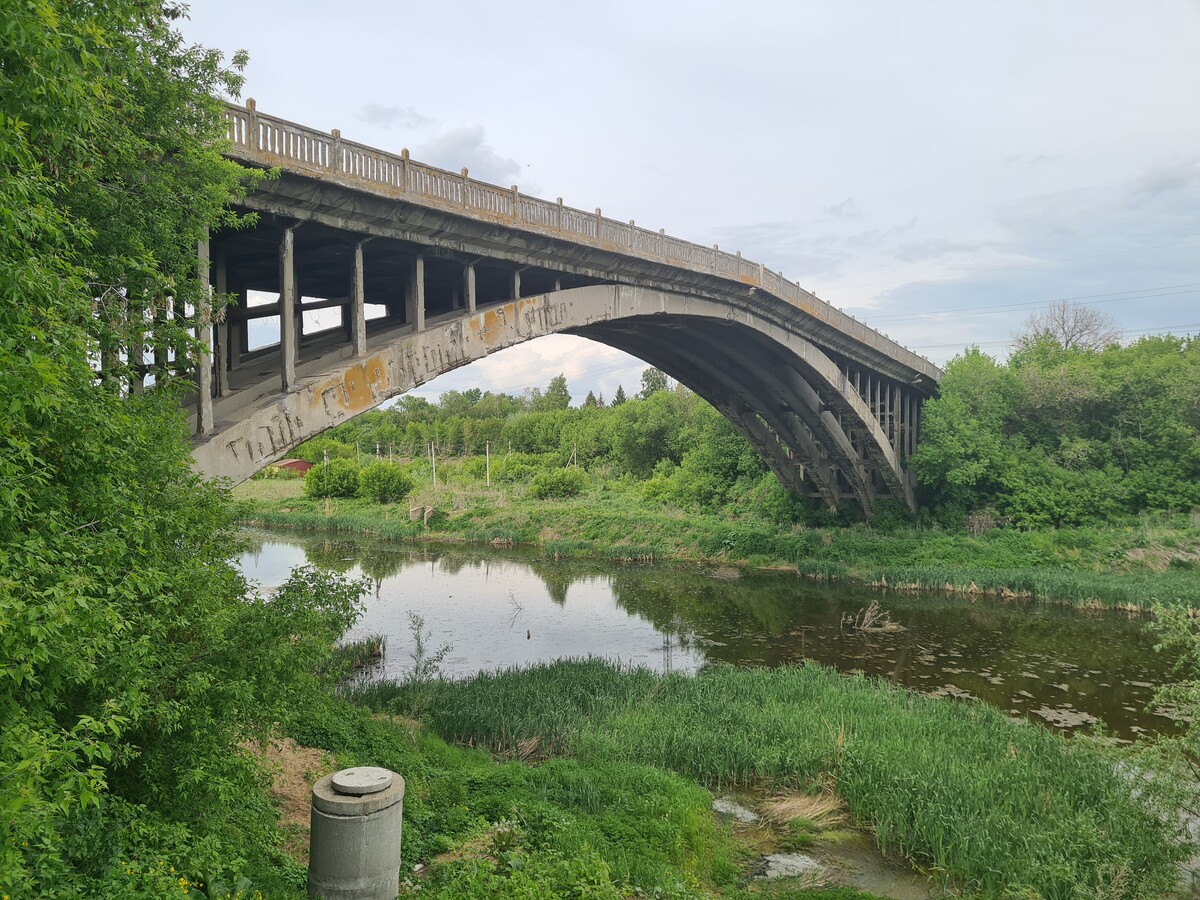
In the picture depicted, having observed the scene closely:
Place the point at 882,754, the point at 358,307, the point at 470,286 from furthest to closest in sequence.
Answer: the point at 470,286, the point at 358,307, the point at 882,754

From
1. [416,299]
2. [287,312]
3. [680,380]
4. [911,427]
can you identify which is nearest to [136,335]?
[287,312]

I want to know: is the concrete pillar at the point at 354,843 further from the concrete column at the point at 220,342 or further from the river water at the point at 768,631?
the river water at the point at 768,631

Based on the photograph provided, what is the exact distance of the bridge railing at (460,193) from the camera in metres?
11.0

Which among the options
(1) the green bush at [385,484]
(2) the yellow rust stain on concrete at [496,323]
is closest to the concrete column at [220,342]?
(2) the yellow rust stain on concrete at [496,323]

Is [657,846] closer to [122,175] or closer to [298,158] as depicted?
[122,175]

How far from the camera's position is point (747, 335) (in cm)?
2448

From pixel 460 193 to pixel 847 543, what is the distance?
21.5 m

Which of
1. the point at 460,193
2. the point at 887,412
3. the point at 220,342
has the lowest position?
the point at 220,342

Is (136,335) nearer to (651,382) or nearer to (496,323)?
(496,323)

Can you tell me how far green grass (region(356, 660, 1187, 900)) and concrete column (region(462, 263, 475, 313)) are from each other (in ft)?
21.2

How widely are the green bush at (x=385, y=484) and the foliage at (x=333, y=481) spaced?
220 centimetres

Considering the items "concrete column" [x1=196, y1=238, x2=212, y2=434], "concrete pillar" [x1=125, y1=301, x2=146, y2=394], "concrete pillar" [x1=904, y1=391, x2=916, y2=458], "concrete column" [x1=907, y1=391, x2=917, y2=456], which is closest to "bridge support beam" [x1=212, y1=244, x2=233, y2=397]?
"concrete column" [x1=196, y1=238, x2=212, y2=434]

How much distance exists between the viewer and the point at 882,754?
9.79 meters

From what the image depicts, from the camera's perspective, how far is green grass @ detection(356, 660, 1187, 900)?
7.58 m
